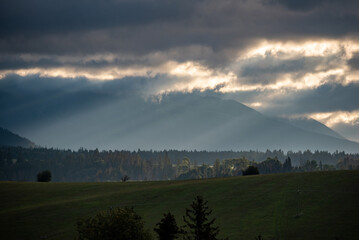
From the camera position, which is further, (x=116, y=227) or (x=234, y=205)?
(x=234, y=205)

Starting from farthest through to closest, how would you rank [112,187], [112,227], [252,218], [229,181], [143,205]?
[112,187], [229,181], [143,205], [252,218], [112,227]

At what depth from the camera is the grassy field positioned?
88.3 meters

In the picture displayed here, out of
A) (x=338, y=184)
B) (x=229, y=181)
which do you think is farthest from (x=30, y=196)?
(x=338, y=184)

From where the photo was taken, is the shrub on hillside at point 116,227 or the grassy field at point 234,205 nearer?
the shrub on hillside at point 116,227

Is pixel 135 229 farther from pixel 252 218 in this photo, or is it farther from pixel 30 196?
pixel 30 196

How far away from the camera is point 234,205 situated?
10856 centimetres

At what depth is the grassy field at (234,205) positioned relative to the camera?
88312 mm

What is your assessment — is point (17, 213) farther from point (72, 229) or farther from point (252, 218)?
point (252, 218)

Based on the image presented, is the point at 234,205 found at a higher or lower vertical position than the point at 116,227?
higher

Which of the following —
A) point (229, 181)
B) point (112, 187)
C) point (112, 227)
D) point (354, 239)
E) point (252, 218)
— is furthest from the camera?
point (112, 187)

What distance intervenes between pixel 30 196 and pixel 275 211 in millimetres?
75547

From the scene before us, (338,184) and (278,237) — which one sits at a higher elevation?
(338,184)

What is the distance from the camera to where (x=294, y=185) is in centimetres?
11706

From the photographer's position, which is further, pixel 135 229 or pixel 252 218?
pixel 252 218
